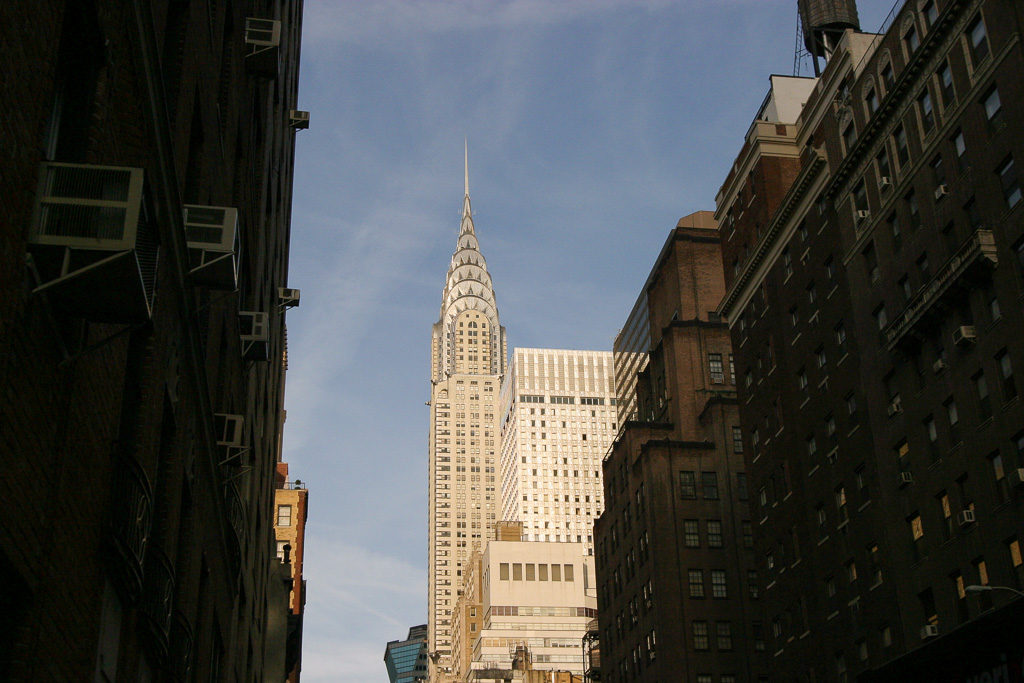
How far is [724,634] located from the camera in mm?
88312

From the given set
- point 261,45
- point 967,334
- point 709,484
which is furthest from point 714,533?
point 261,45

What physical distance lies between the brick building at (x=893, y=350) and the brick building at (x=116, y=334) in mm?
25540

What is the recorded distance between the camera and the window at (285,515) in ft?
335

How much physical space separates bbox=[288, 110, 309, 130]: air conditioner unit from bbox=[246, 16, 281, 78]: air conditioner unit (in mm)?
21363

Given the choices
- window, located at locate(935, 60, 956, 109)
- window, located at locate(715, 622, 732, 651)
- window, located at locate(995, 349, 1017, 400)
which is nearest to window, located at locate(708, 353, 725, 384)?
window, located at locate(715, 622, 732, 651)

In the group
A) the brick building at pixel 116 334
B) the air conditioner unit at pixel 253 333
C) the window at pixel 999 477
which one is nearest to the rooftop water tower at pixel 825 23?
the window at pixel 999 477

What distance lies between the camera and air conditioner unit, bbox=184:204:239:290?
19.9m

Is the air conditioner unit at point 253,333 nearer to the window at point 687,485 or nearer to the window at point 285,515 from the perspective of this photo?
the window at point 687,485

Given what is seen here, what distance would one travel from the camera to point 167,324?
1911cm

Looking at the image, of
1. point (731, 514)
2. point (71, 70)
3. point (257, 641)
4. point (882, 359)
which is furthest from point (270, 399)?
point (731, 514)

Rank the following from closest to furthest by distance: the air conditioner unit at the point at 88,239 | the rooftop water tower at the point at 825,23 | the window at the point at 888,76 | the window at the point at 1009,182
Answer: the air conditioner unit at the point at 88,239, the window at the point at 1009,182, the window at the point at 888,76, the rooftop water tower at the point at 825,23

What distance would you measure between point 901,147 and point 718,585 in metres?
45.9

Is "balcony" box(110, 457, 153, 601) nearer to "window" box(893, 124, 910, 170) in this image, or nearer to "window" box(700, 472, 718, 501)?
"window" box(893, 124, 910, 170)

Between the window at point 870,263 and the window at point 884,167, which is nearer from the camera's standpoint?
the window at point 884,167
